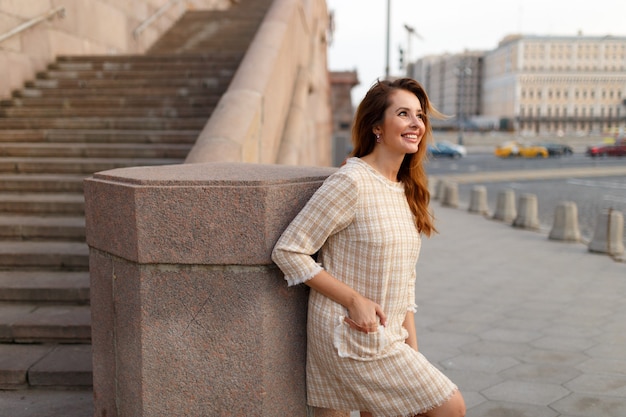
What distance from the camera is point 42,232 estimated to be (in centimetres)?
496

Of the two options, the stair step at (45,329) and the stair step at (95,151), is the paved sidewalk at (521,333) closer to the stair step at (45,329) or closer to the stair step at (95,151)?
the stair step at (45,329)

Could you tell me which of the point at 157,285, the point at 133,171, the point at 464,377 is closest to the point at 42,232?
the point at 133,171

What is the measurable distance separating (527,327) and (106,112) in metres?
5.58

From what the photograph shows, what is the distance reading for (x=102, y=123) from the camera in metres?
7.20

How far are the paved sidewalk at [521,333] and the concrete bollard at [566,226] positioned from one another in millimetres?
787

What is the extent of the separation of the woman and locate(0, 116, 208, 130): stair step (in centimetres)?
516

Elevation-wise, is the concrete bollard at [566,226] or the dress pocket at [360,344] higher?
the dress pocket at [360,344]

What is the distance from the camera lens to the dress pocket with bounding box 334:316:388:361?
2.11 metres

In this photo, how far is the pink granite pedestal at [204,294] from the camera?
2.18m

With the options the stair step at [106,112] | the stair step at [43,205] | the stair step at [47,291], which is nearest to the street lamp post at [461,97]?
the stair step at [106,112]

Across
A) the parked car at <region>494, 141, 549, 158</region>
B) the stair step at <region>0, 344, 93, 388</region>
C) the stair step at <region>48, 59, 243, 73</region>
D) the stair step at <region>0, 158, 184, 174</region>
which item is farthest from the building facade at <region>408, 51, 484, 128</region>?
the stair step at <region>0, 344, 93, 388</region>

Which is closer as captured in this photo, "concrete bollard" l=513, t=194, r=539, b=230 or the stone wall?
the stone wall

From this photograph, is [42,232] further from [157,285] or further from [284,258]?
[284,258]

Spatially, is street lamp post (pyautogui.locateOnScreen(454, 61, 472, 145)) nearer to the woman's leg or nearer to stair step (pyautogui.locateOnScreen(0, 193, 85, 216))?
stair step (pyautogui.locateOnScreen(0, 193, 85, 216))
